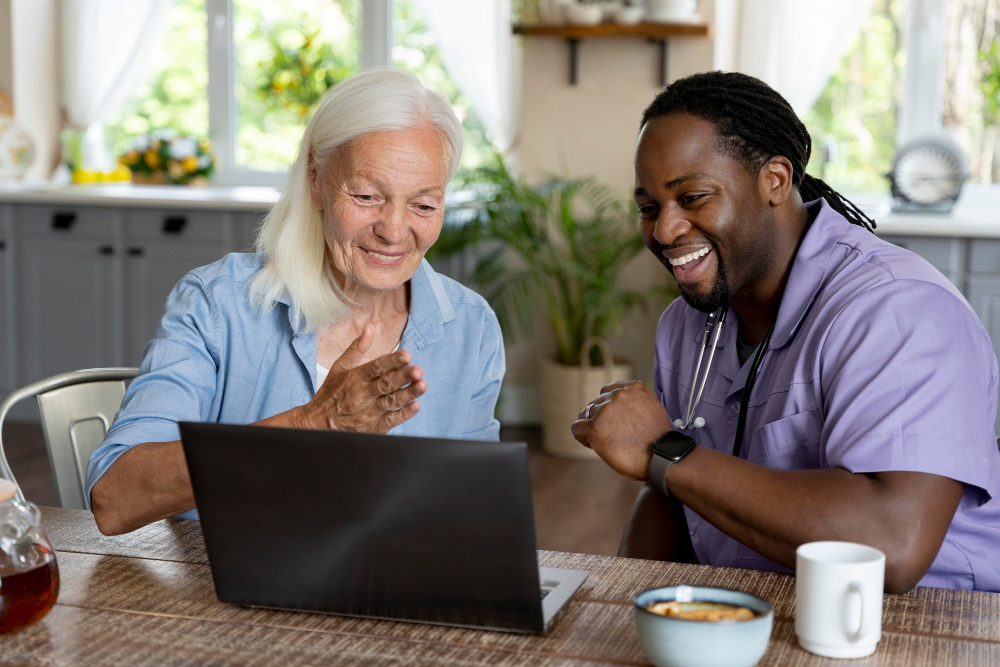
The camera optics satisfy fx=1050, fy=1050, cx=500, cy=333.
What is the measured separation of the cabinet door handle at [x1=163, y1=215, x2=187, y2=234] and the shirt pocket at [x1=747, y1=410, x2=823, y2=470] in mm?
3550

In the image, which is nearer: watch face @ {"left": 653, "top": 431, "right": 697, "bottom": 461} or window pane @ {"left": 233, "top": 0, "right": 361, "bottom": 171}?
watch face @ {"left": 653, "top": 431, "right": 697, "bottom": 461}

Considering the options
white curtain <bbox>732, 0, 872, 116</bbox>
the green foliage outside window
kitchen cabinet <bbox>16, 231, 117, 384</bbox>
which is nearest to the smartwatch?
white curtain <bbox>732, 0, 872, 116</bbox>

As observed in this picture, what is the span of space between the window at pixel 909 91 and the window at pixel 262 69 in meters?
1.60

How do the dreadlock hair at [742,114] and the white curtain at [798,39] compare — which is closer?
the dreadlock hair at [742,114]

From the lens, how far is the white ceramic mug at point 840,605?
96 cm

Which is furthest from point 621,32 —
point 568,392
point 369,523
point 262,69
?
point 369,523

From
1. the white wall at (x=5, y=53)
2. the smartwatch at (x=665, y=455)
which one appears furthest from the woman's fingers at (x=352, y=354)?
the white wall at (x=5, y=53)

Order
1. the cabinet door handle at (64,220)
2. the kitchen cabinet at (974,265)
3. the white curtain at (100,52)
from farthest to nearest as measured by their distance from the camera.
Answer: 1. the white curtain at (100,52)
2. the cabinet door handle at (64,220)
3. the kitchen cabinet at (974,265)

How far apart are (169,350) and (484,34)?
11.5ft

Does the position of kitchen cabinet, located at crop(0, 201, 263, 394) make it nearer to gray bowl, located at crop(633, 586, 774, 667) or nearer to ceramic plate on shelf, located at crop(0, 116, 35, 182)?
ceramic plate on shelf, located at crop(0, 116, 35, 182)

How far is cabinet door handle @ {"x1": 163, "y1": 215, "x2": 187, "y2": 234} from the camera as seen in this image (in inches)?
176

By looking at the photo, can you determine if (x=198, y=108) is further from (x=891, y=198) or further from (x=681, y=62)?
(x=891, y=198)

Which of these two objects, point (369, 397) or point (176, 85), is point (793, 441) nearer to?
point (369, 397)

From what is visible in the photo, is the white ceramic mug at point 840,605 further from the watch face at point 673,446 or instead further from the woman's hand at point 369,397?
the woman's hand at point 369,397
